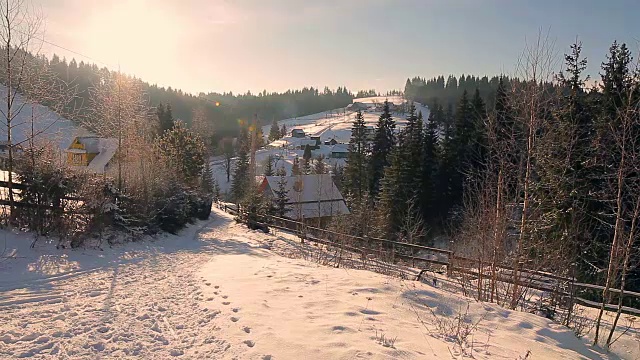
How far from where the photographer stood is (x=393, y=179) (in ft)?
104

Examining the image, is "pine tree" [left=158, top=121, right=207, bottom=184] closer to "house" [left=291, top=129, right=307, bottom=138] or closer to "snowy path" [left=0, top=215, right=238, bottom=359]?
"snowy path" [left=0, top=215, right=238, bottom=359]

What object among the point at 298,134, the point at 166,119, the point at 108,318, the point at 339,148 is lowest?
the point at 108,318

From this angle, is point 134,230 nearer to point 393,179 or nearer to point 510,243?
point 510,243

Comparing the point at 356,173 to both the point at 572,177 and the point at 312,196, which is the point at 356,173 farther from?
the point at 572,177

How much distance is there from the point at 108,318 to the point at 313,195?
112ft

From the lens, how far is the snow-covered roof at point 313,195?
3584cm

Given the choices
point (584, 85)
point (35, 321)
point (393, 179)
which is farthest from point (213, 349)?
point (393, 179)

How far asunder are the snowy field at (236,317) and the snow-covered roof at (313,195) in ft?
85.0

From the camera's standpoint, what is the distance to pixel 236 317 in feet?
19.7

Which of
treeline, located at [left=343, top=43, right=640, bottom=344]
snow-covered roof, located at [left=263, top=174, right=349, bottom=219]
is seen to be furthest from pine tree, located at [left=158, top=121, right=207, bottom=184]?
treeline, located at [left=343, top=43, right=640, bottom=344]

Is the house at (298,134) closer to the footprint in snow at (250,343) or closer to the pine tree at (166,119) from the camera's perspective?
the pine tree at (166,119)

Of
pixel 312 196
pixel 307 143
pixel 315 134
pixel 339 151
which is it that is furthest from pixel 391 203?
pixel 315 134

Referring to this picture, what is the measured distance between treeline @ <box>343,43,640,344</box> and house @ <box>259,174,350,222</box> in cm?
196

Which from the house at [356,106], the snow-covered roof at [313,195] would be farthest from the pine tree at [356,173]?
the house at [356,106]
